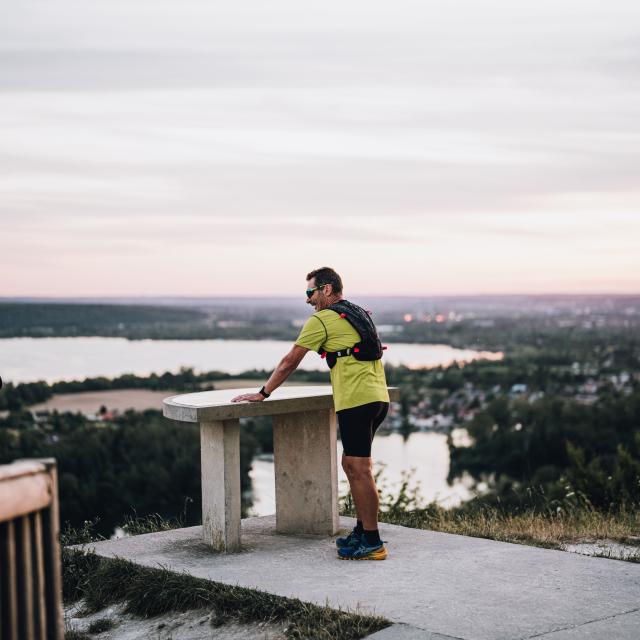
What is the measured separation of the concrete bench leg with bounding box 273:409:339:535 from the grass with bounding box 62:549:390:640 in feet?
4.78

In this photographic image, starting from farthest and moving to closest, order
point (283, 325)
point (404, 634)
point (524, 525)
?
point (283, 325), point (524, 525), point (404, 634)

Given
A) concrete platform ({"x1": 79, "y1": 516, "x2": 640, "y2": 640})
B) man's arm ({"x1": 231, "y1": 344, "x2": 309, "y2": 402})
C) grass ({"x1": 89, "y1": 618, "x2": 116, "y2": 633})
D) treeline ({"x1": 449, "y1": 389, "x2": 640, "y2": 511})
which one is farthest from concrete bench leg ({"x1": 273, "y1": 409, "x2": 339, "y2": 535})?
treeline ({"x1": 449, "y1": 389, "x2": 640, "y2": 511})

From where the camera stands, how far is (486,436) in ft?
196

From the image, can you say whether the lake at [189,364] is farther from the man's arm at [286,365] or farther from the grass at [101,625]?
the grass at [101,625]

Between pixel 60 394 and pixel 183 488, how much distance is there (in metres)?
24.2

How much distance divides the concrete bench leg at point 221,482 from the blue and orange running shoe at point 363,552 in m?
0.78

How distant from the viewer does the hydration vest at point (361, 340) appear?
6.30 m

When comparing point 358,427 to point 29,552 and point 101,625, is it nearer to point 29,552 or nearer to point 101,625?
point 101,625

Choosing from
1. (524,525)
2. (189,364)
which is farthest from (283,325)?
(524,525)

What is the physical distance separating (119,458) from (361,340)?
48.3 metres

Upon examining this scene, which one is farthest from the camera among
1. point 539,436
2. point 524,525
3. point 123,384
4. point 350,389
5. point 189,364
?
point 189,364

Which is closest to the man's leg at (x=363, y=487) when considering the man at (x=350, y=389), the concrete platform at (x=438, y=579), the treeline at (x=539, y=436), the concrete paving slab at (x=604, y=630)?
the man at (x=350, y=389)

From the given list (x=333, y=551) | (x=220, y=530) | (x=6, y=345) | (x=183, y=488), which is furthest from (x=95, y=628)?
(x=183, y=488)

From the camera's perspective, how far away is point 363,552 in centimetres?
638
